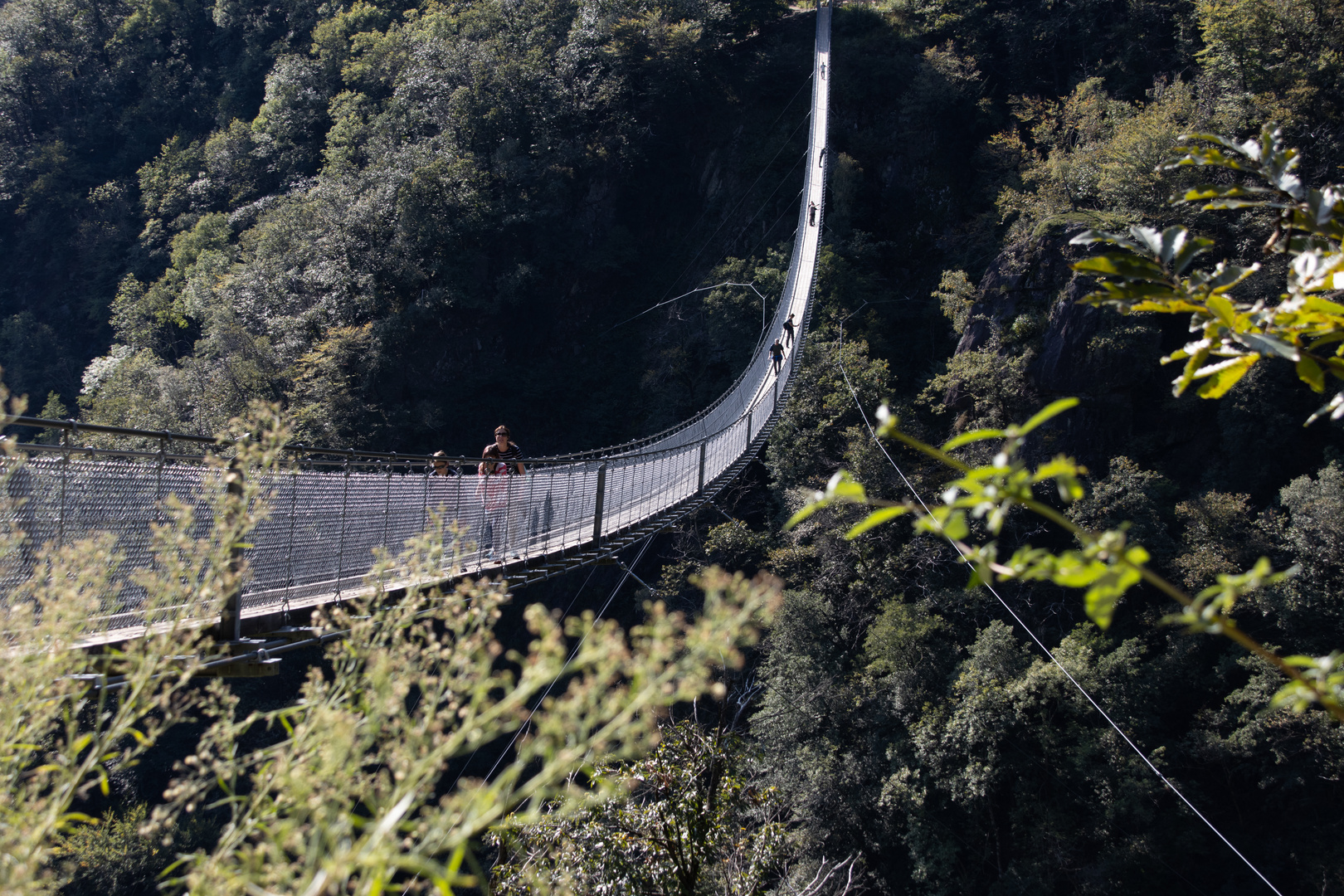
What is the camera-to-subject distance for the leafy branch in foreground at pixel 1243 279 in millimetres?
1272

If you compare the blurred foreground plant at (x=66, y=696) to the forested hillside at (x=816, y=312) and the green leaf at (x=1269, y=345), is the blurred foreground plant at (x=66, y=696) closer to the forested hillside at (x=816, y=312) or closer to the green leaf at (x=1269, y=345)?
the green leaf at (x=1269, y=345)

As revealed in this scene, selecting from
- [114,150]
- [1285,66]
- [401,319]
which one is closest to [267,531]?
[1285,66]

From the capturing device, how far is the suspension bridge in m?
2.92

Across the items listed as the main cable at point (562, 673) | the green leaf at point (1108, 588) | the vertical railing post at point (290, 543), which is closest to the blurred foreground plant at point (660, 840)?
the main cable at point (562, 673)

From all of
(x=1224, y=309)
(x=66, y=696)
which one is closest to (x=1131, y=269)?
(x=1224, y=309)

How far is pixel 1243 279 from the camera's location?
1.42 m

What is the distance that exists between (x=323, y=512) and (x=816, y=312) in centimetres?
1518

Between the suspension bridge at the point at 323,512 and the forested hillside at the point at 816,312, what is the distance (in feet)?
7.51

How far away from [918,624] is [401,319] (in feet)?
51.2

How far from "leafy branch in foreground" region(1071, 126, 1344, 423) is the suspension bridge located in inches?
56.2

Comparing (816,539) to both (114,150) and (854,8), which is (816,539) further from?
(114,150)

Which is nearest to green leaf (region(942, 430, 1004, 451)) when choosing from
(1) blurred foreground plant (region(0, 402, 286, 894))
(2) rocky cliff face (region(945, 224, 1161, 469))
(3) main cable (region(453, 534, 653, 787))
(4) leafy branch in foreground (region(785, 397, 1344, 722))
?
(4) leafy branch in foreground (region(785, 397, 1344, 722))

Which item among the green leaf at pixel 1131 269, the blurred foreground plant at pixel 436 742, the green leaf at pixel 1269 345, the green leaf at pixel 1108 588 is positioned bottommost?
the blurred foreground plant at pixel 436 742

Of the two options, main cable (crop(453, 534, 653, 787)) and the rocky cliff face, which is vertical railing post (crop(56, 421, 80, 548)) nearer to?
main cable (crop(453, 534, 653, 787))
